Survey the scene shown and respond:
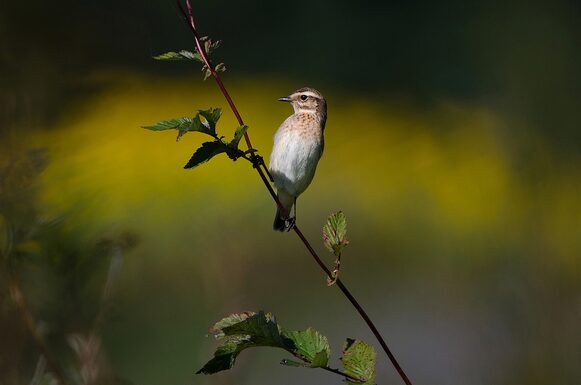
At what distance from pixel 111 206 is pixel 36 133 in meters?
0.75

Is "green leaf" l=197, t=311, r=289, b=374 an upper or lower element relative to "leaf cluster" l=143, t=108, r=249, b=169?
lower

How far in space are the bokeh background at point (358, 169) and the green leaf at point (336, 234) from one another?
4.87 feet

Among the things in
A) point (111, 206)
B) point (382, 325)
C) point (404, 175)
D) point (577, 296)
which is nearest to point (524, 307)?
point (577, 296)

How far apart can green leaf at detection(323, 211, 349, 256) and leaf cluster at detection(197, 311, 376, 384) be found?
0.10m

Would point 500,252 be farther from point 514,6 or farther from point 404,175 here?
point 514,6

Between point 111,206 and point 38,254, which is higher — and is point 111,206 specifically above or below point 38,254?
below

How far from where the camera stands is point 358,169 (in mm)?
4145

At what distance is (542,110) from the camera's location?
4270 millimetres

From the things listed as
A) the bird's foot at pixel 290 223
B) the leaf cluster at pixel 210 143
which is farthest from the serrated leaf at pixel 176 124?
the bird's foot at pixel 290 223

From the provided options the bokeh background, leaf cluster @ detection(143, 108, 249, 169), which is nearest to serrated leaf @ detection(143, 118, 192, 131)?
leaf cluster @ detection(143, 108, 249, 169)

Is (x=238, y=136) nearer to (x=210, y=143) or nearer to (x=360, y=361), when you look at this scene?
(x=210, y=143)

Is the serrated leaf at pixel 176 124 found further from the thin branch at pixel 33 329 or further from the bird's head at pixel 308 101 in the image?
the bird's head at pixel 308 101

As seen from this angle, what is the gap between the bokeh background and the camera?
9.86 feet

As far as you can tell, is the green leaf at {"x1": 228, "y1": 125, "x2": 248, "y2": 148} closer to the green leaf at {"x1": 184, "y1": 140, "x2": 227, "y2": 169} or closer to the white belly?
the green leaf at {"x1": 184, "y1": 140, "x2": 227, "y2": 169}
